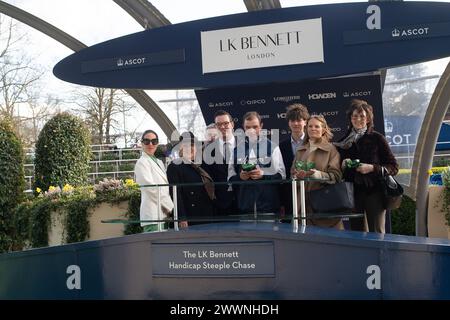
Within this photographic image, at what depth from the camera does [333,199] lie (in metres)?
4.62

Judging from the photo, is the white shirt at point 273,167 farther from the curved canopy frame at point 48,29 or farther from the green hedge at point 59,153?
the green hedge at point 59,153

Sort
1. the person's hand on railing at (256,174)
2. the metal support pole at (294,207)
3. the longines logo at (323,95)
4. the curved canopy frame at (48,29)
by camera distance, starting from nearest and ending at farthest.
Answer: the metal support pole at (294,207), the person's hand on railing at (256,174), the longines logo at (323,95), the curved canopy frame at (48,29)

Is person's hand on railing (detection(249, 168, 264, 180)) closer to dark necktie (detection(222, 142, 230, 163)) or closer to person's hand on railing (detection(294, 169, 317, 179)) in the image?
person's hand on railing (detection(294, 169, 317, 179))

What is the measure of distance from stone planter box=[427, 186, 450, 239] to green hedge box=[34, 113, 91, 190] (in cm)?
732

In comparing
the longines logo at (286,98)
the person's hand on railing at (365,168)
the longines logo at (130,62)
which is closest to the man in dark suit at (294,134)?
the person's hand on railing at (365,168)

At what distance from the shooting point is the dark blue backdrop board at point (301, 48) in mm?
6340

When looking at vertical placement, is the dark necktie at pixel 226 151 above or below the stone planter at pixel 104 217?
above

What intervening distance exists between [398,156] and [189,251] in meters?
5.07

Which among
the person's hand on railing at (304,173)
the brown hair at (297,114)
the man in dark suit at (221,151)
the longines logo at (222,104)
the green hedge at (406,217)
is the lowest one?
the green hedge at (406,217)

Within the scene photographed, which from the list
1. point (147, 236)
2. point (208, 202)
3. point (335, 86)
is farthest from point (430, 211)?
point (147, 236)

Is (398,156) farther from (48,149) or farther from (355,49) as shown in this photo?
(48,149)

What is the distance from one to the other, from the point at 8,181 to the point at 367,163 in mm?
6994

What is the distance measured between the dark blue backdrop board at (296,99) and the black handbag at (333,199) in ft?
8.88

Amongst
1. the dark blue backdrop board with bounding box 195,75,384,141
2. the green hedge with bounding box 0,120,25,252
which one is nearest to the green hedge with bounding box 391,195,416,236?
the dark blue backdrop board with bounding box 195,75,384,141
